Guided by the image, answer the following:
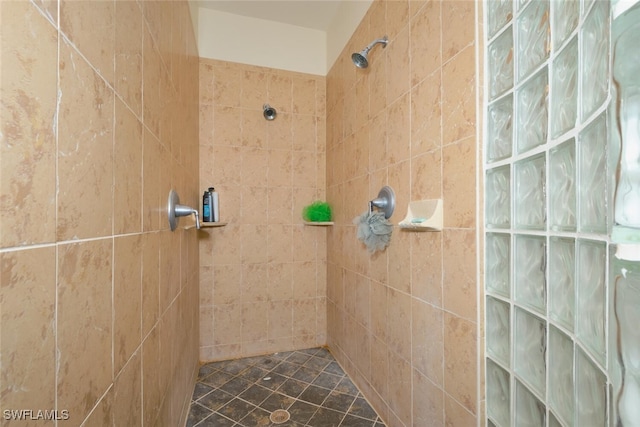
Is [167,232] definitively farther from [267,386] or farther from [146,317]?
[267,386]

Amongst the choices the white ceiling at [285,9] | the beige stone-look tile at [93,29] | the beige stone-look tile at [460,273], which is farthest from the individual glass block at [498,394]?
the white ceiling at [285,9]

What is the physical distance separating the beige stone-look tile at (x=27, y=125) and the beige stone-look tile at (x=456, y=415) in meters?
1.19

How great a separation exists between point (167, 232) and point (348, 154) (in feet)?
3.94

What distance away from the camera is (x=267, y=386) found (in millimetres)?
1720

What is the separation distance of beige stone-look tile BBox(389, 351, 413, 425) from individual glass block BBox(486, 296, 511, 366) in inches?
18.2

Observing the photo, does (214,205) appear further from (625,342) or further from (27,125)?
(625,342)

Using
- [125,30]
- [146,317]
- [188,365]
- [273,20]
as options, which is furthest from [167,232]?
[273,20]

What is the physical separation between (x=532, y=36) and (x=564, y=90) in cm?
23

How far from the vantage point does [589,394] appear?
493 mm

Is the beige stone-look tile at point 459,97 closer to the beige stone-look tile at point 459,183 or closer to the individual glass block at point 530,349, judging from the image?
the beige stone-look tile at point 459,183

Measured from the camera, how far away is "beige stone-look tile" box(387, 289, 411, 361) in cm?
122

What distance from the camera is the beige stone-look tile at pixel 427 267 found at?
1033 millimetres

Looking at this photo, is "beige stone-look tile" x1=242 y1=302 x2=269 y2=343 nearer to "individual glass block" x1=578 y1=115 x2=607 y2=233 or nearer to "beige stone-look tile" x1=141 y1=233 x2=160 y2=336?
"beige stone-look tile" x1=141 y1=233 x2=160 y2=336

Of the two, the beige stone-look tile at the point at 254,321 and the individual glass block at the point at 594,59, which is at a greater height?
the individual glass block at the point at 594,59
